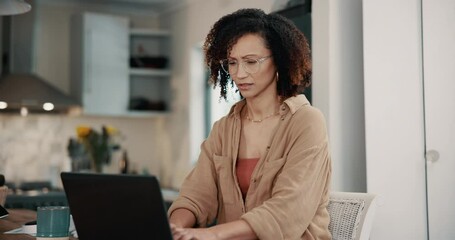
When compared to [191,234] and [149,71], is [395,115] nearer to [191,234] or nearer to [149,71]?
[191,234]

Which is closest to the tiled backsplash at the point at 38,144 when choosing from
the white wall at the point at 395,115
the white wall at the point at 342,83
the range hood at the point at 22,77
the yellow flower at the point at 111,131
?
the range hood at the point at 22,77

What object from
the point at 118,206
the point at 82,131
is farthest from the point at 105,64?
the point at 118,206

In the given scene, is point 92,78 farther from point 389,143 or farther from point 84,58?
point 389,143

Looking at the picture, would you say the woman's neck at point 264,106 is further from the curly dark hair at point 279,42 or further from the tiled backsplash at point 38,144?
the tiled backsplash at point 38,144

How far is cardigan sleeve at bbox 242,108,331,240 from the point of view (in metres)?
1.62

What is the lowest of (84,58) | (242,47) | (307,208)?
(307,208)

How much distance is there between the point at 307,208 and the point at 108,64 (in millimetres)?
4368

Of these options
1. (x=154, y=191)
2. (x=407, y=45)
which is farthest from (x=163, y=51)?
(x=154, y=191)

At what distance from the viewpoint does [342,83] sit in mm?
3023

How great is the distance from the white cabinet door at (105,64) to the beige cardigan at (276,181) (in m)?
3.84

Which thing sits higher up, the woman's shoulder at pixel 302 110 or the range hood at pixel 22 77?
the range hood at pixel 22 77

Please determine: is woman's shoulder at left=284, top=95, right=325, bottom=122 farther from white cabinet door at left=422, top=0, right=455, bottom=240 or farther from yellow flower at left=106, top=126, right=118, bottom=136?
yellow flower at left=106, top=126, right=118, bottom=136

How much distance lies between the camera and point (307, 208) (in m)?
1.69

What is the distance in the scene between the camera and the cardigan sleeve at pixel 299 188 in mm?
1622
